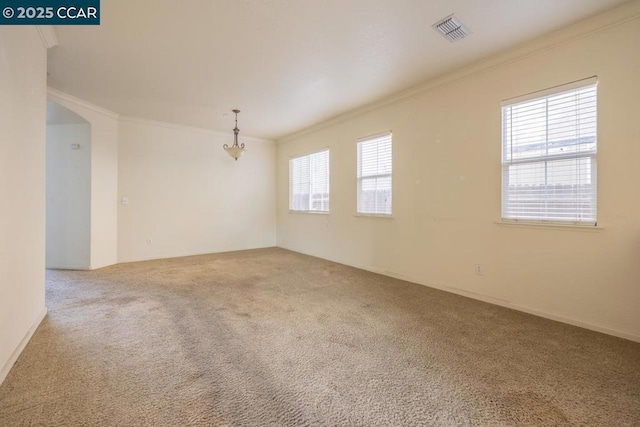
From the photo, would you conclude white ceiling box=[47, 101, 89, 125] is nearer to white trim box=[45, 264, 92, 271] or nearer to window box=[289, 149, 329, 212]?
white trim box=[45, 264, 92, 271]

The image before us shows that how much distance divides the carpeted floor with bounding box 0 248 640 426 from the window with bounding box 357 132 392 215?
174 cm

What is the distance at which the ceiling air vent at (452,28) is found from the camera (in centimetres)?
259

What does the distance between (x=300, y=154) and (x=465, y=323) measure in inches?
193

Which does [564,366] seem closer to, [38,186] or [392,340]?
[392,340]

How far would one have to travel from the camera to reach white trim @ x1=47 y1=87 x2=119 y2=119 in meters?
4.12

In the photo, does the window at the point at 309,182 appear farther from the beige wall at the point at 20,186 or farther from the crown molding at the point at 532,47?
the beige wall at the point at 20,186

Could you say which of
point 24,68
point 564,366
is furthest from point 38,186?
point 564,366

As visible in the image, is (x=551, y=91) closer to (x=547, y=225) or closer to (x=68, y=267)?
(x=547, y=225)

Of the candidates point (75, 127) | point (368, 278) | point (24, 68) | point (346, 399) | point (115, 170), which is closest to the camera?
point (346, 399)

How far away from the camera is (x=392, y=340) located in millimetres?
2445

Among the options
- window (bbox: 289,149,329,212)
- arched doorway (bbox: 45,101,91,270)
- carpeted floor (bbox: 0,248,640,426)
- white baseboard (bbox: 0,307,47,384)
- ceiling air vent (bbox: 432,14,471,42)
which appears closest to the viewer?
carpeted floor (bbox: 0,248,640,426)

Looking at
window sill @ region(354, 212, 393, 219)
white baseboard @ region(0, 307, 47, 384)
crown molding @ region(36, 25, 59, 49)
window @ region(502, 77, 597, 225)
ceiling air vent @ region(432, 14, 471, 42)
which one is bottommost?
white baseboard @ region(0, 307, 47, 384)

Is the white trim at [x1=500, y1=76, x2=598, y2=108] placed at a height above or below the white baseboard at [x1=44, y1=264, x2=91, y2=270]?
above

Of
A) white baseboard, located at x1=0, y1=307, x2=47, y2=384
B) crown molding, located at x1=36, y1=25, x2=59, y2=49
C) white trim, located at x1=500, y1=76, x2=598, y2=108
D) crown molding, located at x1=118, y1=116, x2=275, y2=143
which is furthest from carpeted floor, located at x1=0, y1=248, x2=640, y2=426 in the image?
crown molding, located at x1=118, y1=116, x2=275, y2=143
